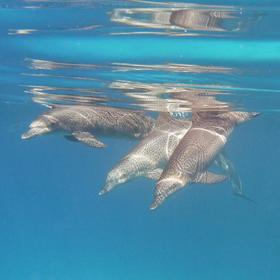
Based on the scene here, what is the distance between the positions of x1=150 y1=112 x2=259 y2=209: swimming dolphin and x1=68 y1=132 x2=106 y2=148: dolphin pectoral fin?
7.56 feet

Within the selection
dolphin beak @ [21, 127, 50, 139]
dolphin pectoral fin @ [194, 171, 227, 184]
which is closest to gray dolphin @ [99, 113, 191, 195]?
dolphin pectoral fin @ [194, 171, 227, 184]

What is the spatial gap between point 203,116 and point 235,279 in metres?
34.7

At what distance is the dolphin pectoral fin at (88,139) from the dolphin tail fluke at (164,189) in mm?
3321

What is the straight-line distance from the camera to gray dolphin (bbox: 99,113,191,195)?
11977mm

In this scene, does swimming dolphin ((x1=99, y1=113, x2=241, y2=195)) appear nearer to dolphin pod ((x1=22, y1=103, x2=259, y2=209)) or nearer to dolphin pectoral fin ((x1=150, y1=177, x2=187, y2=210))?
dolphin pod ((x1=22, y1=103, x2=259, y2=209))

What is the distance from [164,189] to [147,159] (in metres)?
2.97

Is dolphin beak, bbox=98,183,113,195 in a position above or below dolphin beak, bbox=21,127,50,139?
below

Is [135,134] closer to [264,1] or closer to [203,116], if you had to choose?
[203,116]

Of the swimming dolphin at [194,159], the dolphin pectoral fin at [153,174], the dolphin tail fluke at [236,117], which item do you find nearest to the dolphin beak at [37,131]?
the dolphin pectoral fin at [153,174]

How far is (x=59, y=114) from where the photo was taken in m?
14.3

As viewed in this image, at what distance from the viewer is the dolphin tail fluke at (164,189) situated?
31.1 ft

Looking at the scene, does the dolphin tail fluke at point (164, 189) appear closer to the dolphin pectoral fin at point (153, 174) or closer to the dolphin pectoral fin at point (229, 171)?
the dolphin pectoral fin at point (153, 174)

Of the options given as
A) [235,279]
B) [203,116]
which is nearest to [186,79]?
[203,116]

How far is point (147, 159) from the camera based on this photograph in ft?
41.2
